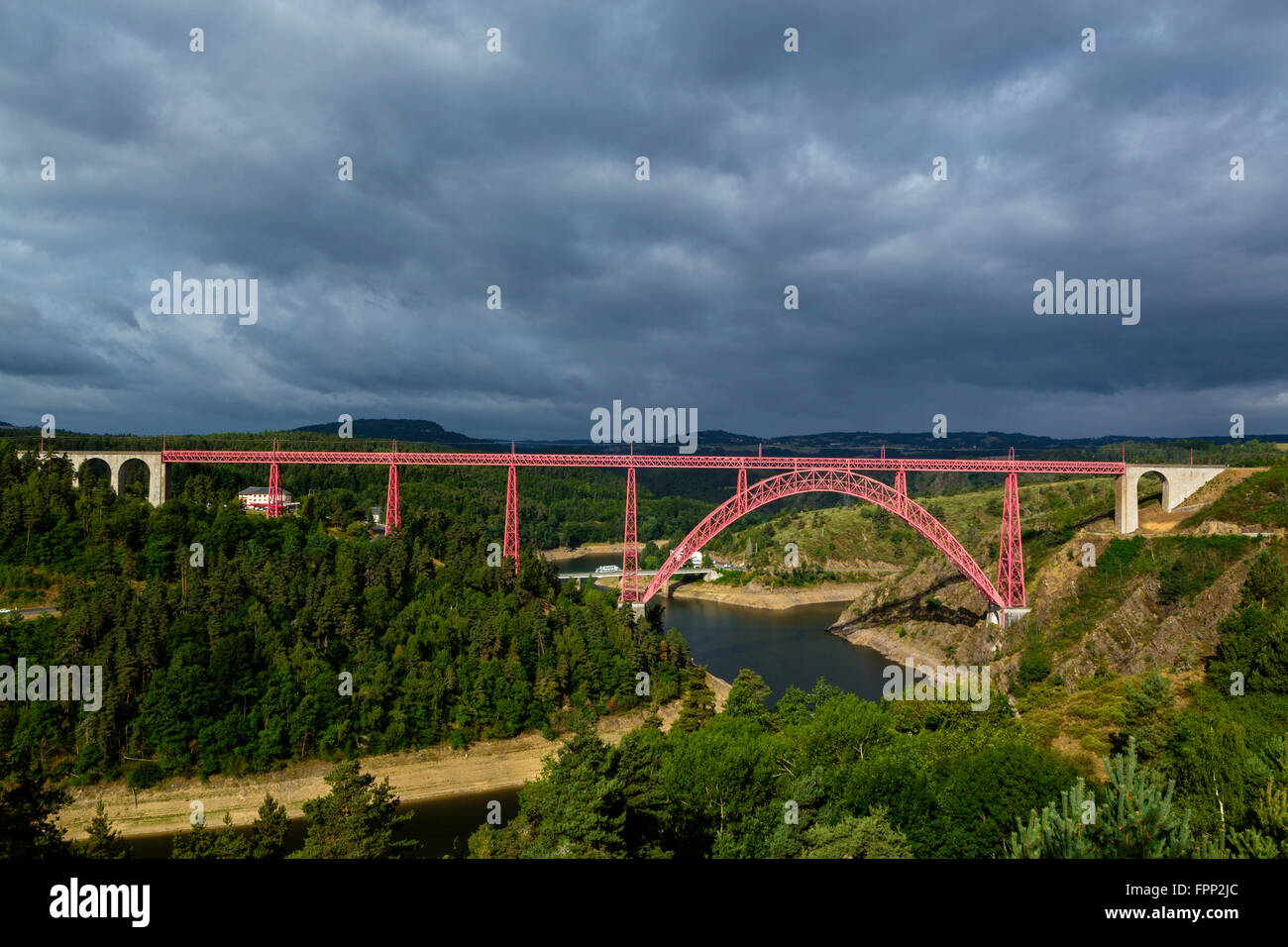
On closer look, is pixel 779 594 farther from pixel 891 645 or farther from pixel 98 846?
pixel 98 846

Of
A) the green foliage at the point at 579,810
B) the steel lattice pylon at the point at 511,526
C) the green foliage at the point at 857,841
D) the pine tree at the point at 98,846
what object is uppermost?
the steel lattice pylon at the point at 511,526

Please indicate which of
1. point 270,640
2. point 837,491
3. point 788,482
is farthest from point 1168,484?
point 270,640

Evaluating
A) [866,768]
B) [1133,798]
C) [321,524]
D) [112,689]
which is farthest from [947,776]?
[321,524]

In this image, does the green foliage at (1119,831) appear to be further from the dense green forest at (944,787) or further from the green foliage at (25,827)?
the green foliage at (25,827)

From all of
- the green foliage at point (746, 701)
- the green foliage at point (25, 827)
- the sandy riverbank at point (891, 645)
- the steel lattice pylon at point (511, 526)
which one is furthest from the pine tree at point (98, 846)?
the sandy riverbank at point (891, 645)

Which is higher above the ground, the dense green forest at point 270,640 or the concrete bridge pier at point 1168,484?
the concrete bridge pier at point 1168,484

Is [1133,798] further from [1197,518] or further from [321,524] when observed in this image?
[321,524]
